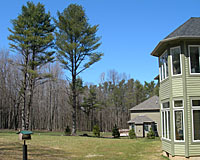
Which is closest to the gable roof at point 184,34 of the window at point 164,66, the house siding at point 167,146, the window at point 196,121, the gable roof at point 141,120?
the window at point 164,66

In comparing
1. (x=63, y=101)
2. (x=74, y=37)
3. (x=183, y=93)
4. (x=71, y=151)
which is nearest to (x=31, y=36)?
(x=74, y=37)

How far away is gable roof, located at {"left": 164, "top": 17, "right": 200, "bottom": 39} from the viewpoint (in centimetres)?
1042

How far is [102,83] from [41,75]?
30.1m

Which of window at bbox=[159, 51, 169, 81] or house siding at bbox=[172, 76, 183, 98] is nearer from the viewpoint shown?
house siding at bbox=[172, 76, 183, 98]

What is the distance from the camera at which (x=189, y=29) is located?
11.0 metres

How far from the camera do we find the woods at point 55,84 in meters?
23.9

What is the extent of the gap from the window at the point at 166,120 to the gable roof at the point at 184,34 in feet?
9.14

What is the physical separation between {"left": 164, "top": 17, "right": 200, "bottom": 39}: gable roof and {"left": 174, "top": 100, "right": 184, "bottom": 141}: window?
2972 mm

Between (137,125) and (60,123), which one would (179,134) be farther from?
(60,123)

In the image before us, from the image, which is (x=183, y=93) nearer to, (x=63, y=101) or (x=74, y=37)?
(x=74, y=37)

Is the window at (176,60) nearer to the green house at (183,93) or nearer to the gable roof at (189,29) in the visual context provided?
the green house at (183,93)

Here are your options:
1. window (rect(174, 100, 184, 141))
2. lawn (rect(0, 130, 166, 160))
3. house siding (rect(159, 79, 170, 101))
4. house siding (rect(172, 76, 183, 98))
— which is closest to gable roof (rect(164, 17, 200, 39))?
house siding (rect(172, 76, 183, 98))

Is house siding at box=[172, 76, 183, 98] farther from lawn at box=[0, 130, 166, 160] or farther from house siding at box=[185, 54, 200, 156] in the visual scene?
lawn at box=[0, 130, 166, 160]

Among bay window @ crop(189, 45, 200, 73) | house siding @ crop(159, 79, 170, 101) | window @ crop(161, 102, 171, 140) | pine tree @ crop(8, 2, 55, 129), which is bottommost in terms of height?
window @ crop(161, 102, 171, 140)
